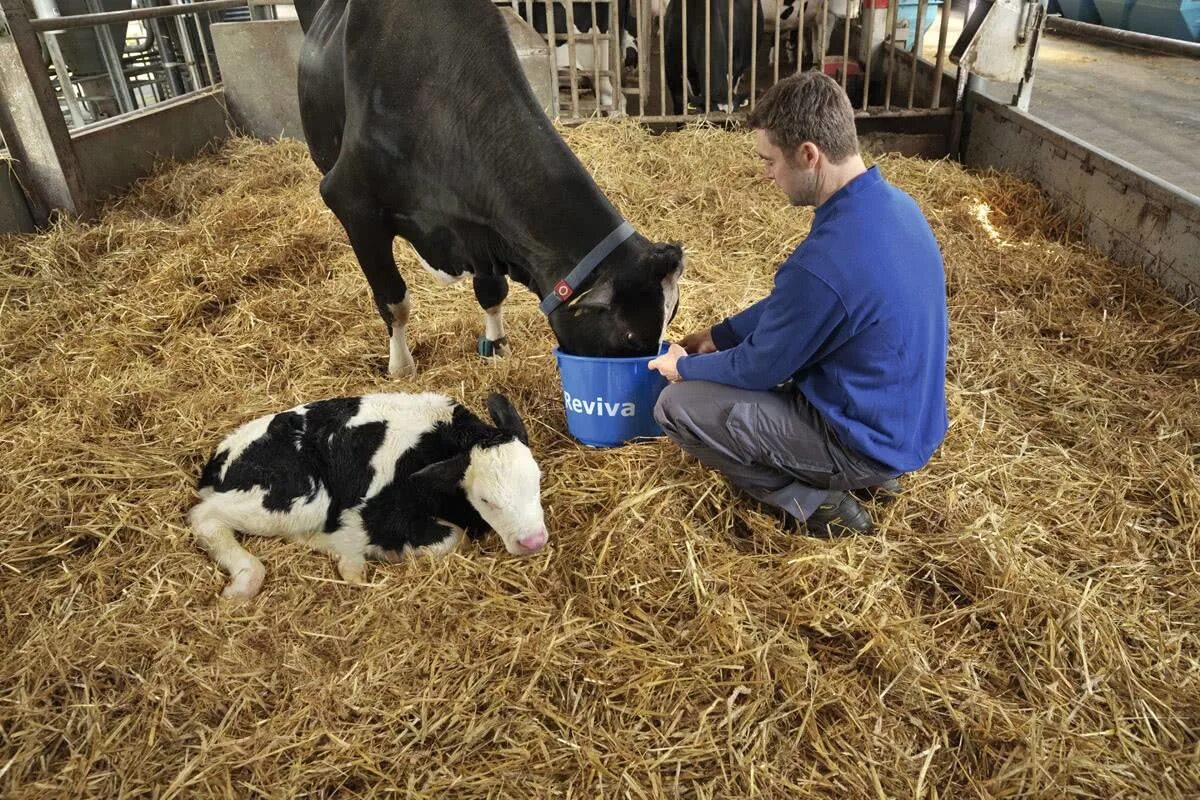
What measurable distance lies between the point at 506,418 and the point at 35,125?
4672 mm

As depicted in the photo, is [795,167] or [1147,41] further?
[1147,41]

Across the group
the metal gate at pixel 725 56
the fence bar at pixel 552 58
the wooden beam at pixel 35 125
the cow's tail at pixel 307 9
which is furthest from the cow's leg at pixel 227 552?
the metal gate at pixel 725 56

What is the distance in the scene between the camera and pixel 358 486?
2.83 m

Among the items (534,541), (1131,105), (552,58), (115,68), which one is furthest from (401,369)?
(1131,105)

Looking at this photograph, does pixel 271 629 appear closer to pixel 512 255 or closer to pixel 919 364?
pixel 512 255

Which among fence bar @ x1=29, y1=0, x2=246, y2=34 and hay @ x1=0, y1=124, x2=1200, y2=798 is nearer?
hay @ x1=0, y1=124, x2=1200, y2=798

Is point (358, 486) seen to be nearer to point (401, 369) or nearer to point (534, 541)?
point (534, 541)

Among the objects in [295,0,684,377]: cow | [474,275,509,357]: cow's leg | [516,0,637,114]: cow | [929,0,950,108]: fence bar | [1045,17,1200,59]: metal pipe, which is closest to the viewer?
[295,0,684,377]: cow

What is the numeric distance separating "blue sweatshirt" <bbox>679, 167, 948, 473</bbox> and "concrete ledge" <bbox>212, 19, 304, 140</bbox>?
21.8 ft

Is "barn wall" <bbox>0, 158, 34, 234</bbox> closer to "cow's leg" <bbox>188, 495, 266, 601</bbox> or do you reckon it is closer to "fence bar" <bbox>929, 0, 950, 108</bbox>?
"cow's leg" <bbox>188, 495, 266, 601</bbox>

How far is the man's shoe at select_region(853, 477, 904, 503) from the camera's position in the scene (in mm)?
2850

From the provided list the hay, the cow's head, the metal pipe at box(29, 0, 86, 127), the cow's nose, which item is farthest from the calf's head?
the metal pipe at box(29, 0, 86, 127)

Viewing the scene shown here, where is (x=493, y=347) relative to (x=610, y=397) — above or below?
below

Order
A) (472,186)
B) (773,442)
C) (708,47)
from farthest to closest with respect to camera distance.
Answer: (708,47) < (472,186) < (773,442)
